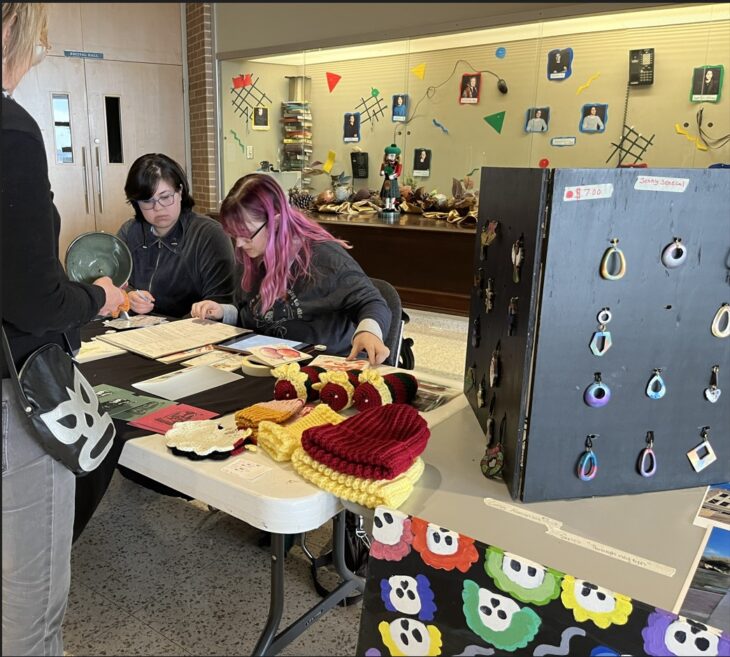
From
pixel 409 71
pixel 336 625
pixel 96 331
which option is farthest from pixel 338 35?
pixel 336 625

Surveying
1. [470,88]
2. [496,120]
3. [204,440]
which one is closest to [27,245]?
[204,440]

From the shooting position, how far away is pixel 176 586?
1.84m

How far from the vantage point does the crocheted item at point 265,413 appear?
4.12 ft

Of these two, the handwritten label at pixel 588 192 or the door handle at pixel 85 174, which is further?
the door handle at pixel 85 174

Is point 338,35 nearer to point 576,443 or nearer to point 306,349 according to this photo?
point 306,349

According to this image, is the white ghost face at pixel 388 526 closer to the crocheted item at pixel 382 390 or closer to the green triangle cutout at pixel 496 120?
the crocheted item at pixel 382 390

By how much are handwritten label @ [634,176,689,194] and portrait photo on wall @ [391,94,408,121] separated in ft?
14.8

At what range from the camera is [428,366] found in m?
3.89

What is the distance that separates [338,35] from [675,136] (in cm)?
267

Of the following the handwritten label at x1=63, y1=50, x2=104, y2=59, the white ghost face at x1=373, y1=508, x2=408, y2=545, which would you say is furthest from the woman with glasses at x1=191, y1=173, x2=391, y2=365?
the handwritten label at x1=63, y1=50, x2=104, y2=59

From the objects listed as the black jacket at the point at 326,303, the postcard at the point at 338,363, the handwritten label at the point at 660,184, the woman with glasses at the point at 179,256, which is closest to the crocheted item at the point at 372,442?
the postcard at the point at 338,363

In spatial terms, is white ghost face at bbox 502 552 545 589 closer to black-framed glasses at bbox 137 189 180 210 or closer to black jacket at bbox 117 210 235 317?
black jacket at bbox 117 210 235 317

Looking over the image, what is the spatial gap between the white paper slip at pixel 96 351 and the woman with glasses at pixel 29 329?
62cm

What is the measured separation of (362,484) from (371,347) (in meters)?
0.72
